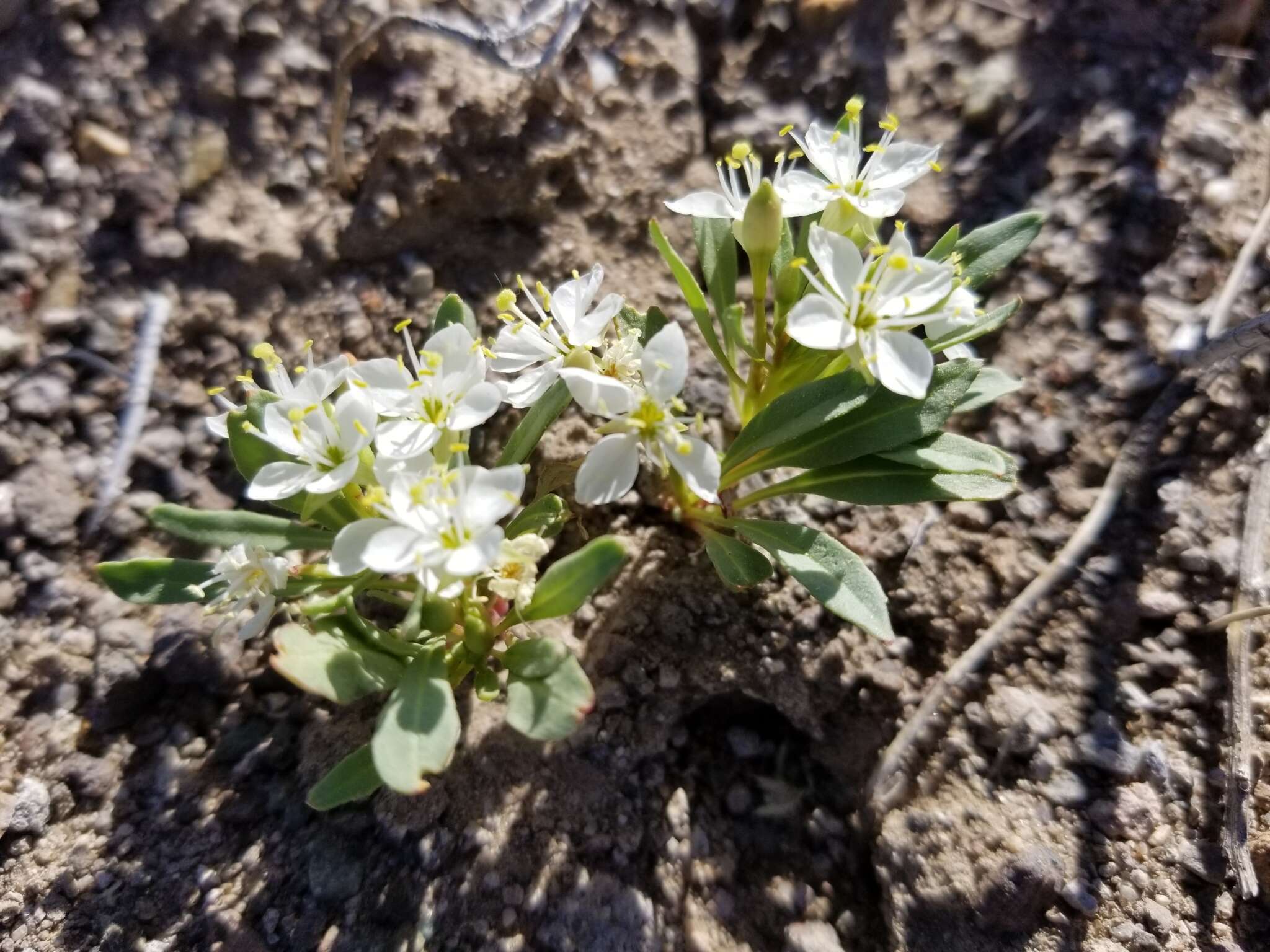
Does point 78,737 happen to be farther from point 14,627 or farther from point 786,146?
point 786,146

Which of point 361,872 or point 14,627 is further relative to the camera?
point 14,627

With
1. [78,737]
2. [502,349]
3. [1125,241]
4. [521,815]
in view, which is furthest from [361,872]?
[1125,241]

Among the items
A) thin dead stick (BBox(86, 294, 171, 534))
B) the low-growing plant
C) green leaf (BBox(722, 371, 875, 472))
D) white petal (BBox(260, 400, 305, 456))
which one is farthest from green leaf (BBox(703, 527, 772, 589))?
thin dead stick (BBox(86, 294, 171, 534))

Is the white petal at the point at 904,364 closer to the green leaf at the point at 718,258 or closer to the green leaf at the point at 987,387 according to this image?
the green leaf at the point at 987,387

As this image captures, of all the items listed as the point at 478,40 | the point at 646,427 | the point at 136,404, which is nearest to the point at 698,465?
the point at 646,427

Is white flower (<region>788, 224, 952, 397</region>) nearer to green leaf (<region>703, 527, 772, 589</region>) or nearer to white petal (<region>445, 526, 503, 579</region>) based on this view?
green leaf (<region>703, 527, 772, 589</region>)

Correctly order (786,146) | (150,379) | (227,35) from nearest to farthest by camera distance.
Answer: (150,379) < (227,35) < (786,146)
